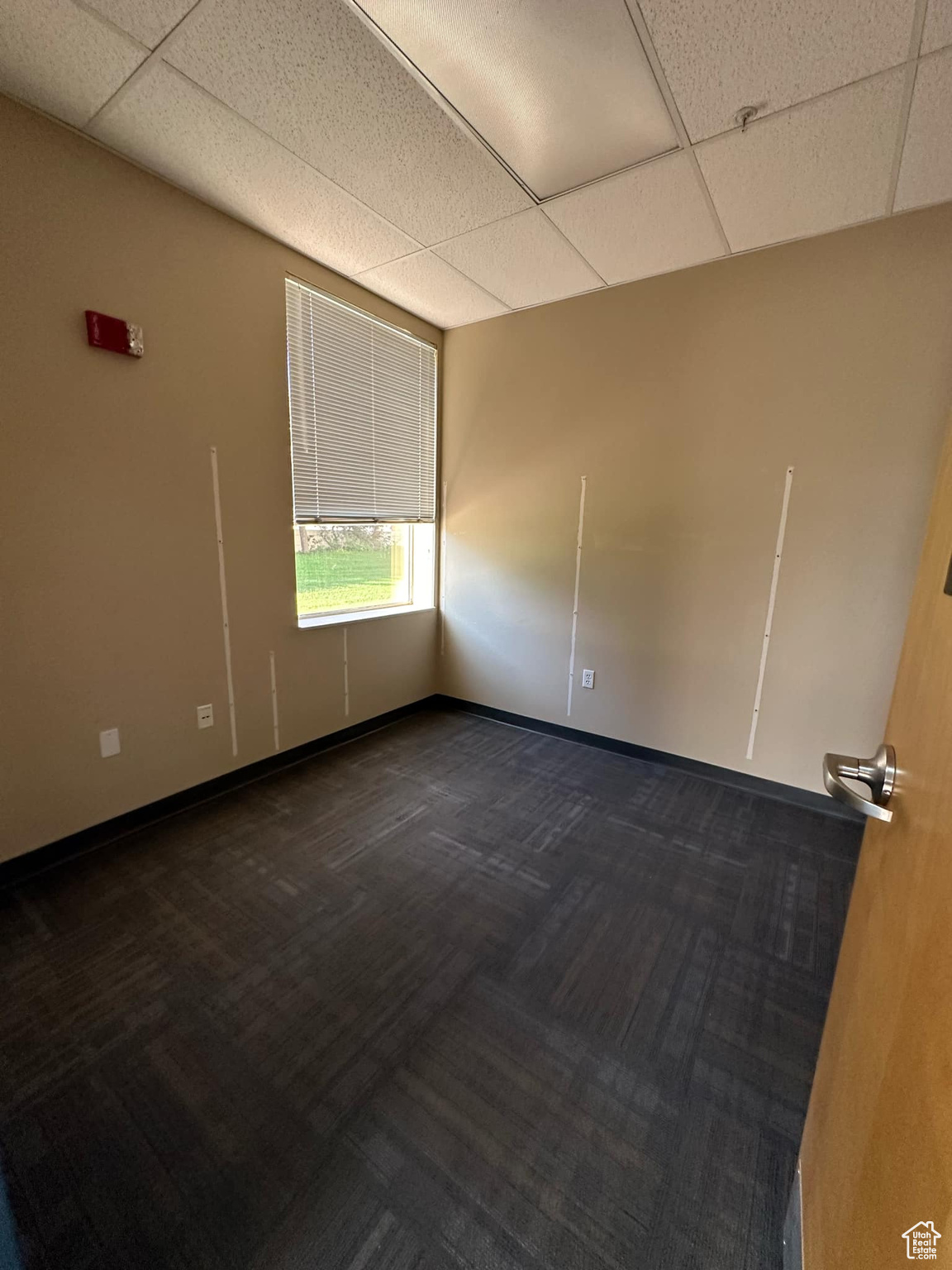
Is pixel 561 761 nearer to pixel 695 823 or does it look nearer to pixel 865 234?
pixel 695 823

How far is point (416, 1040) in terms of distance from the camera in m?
1.36

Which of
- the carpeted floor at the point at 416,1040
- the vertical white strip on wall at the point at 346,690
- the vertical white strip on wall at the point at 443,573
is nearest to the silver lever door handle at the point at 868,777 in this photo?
the carpeted floor at the point at 416,1040

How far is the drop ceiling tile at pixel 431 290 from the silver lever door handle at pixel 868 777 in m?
2.78

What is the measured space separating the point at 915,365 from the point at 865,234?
607 mm

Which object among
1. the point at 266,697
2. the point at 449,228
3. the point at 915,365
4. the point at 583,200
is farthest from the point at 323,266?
the point at 915,365

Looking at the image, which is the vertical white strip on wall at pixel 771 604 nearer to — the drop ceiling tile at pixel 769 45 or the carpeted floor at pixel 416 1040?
the carpeted floor at pixel 416 1040

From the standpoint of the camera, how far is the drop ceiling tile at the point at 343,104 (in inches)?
53.0

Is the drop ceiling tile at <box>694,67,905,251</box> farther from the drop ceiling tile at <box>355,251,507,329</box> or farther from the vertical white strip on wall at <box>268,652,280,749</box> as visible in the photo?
the vertical white strip on wall at <box>268,652,280,749</box>

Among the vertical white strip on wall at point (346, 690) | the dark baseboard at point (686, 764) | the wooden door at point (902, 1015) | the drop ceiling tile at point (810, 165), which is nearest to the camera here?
the wooden door at point (902, 1015)

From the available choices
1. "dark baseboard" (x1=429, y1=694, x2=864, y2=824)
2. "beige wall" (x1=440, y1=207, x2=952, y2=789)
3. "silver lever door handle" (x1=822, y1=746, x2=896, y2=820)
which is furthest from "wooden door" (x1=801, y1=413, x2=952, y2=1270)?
"dark baseboard" (x1=429, y1=694, x2=864, y2=824)

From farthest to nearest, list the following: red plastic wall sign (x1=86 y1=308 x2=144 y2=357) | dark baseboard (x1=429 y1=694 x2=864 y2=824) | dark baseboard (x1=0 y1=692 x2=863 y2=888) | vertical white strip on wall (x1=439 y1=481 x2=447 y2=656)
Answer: vertical white strip on wall (x1=439 y1=481 x2=447 y2=656) < dark baseboard (x1=429 y1=694 x2=864 y2=824) < dark baseboard (x1=0 y1=692 x2=863 y2=888) < red plastic wall sign (x1=86 y1=308 x2=144 y2=357)

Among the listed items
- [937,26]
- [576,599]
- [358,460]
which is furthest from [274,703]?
[937,26]

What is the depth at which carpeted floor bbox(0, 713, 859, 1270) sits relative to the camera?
3.30ft

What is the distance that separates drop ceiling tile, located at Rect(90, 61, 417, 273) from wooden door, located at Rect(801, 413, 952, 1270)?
2.34 metres
